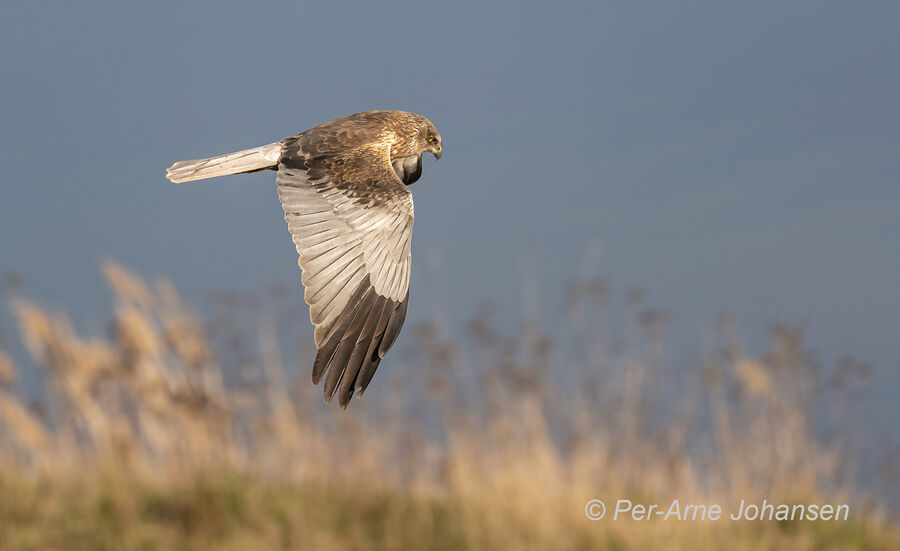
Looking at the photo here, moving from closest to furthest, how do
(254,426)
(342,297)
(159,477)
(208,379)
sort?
(342,297) → (208,379) → (254,426) → (159,477)

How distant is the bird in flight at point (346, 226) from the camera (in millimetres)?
1992

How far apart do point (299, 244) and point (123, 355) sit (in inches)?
122

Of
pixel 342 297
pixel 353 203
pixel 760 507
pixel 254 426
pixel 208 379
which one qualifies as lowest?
pixel 760 507

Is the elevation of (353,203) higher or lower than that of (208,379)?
higher

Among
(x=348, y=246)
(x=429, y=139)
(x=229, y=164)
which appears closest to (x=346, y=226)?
(x=348, y=246)

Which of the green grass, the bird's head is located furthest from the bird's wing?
the green grass

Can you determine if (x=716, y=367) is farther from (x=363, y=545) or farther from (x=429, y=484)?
(x=363, y=545)

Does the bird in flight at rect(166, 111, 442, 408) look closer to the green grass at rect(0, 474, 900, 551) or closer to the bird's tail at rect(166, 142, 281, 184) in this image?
the bird's tail at rect(166, 142, 281, 184)

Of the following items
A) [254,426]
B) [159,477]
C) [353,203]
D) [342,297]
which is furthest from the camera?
[159,477]

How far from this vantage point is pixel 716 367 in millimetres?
5133

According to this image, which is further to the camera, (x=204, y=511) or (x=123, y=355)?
(x=204, y=511)

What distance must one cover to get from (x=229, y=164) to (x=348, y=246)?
1.65 feet

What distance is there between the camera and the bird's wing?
6.50 feet

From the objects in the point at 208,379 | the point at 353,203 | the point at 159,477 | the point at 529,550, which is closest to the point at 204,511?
the point at 159,477
